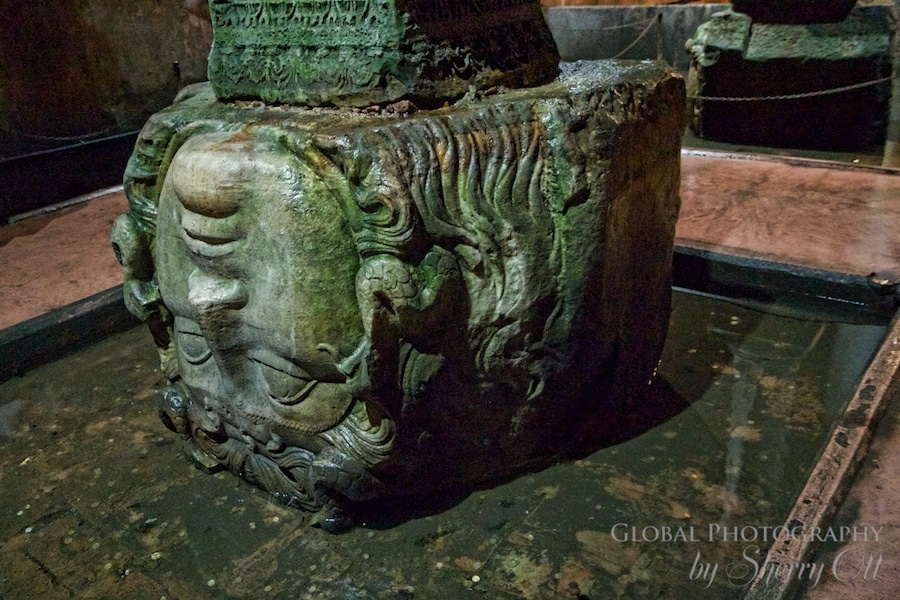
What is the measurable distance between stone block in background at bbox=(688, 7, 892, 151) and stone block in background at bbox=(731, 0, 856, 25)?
5cm

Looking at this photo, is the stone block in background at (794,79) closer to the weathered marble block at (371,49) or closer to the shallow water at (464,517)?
the shallow water at (464,517)

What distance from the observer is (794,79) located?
235 inches

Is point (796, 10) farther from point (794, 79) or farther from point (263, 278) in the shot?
point (263, 278)

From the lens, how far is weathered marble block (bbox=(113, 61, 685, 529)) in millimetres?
1914

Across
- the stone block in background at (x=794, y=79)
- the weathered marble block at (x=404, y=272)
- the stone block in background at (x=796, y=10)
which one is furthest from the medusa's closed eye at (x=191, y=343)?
the stone block in background at (x=796, y=10)

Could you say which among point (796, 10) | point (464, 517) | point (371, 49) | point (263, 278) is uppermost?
point (371, 49)

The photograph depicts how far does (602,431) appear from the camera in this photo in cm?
247

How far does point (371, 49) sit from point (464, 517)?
1333 mm

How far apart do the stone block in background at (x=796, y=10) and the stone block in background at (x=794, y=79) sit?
53 mm

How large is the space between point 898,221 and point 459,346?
2.94m

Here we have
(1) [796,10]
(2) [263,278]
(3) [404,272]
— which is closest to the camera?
(3) [404,272]

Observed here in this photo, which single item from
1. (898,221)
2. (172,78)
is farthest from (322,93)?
(172,78)

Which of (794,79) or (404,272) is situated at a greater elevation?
(404,272)

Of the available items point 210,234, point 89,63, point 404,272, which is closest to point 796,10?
point 404,272
